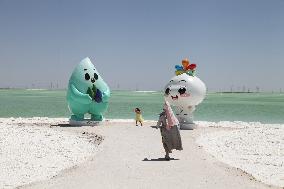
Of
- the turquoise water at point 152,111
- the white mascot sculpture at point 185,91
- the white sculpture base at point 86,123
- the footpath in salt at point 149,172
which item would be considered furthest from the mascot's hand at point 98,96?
the turquoise water at point 152,111

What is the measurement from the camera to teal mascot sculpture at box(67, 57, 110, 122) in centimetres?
1986

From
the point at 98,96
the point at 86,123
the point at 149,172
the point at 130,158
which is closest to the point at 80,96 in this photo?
the point at 98,96

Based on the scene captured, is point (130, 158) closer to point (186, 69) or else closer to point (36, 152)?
point (36, 152)

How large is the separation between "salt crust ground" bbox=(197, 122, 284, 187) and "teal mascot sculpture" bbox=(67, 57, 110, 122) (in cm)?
465

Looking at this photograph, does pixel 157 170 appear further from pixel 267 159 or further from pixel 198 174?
pixel 267 159

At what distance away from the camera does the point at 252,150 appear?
52.6 ft

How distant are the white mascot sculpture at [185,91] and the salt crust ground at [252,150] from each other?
4.71 ft

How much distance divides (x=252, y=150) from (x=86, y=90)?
7370 millimetres

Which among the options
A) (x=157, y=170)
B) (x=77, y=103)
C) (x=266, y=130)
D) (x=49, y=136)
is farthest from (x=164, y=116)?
(x=266, y=130)

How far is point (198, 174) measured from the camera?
9656 mm

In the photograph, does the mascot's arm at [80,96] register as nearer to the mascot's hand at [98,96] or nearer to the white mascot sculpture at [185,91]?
the mascot's hand at [98,96]

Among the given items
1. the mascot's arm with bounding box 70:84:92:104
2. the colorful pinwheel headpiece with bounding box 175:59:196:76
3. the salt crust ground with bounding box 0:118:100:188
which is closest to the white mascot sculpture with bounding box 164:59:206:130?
the colorful pinwheel headpiece with bounding box 175:59:196:76

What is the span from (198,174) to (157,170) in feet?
2.94

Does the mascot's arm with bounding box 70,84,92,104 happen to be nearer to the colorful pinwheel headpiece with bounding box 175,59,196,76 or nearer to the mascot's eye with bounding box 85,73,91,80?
the mascot's eye with bounding box 85,73,91,80
